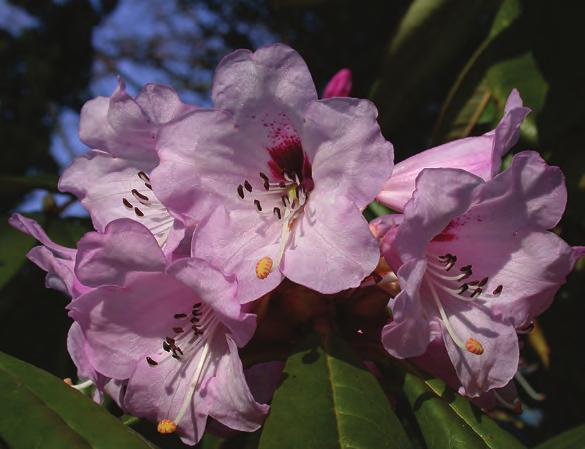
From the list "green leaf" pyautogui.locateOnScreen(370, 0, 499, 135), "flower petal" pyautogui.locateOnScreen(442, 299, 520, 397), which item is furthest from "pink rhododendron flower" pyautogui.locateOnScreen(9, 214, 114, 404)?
"green leaf" pyautogui.locateOnScreen(370, 0, 499, 135)

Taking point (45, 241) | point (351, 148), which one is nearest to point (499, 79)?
point (351, 148)

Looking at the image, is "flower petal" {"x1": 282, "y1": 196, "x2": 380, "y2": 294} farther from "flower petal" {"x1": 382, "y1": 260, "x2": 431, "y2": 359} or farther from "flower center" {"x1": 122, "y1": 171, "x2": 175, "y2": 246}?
"flower center" {"x1": 122, "y1": 171, "x2": 175, "y2": 246}

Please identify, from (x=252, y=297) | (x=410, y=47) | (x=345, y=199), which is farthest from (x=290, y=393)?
(x=410, y=47)

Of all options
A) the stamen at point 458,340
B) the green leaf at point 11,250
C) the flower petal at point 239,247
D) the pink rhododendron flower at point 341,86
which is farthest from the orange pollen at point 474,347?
A: the green leaf at point 11,250

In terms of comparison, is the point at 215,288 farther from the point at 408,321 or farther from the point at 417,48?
the point at 417,48

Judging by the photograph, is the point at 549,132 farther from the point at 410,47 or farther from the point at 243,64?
the point at 243,64

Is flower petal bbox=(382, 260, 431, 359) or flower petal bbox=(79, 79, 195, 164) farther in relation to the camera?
flower petal bbox=(79, 79, 195, 164)
